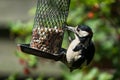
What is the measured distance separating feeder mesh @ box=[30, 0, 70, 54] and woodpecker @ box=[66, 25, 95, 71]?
246 mm

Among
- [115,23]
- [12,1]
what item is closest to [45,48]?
[115,23]

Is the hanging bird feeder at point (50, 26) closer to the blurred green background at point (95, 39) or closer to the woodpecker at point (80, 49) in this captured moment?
the woodpecker at point (80, 49)

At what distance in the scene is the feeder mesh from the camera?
4227 mm

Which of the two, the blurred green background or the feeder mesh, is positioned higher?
the feeder mesh

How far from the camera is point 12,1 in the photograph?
8.28 m

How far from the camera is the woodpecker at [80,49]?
3.89m

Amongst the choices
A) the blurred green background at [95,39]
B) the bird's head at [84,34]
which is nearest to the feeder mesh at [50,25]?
the bird's head at [84,34]

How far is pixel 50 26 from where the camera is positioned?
14.1ft

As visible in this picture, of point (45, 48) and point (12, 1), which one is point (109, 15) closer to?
point (45, 48)

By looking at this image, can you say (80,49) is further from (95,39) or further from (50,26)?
(95,39)

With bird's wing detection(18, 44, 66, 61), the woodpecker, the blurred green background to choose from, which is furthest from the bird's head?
the blurred green background

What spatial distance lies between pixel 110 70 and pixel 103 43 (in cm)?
35

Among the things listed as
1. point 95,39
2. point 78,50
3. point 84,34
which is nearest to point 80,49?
point 78,50

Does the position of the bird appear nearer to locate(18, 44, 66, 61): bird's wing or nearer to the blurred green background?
locate(18, 44, 66, 61): bird's wing
